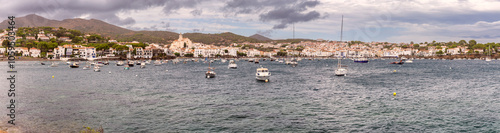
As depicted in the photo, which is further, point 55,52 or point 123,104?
point 55,52

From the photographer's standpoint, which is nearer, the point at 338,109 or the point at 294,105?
the point at 338,109

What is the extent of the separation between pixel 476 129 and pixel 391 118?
18.5 feet

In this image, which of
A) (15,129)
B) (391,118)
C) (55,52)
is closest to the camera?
(15,129)

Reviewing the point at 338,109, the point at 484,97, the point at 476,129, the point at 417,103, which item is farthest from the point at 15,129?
the point at 484,97

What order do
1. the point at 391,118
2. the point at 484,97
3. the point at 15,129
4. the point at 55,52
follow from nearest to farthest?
1. the point at 15,129
2. the point at 391,118
3. the point at 484,97
4. the point at 55,52

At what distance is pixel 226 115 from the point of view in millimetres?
26359

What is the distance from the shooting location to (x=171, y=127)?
73.7ft

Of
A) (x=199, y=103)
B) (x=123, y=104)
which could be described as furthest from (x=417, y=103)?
(x=123, y=104)

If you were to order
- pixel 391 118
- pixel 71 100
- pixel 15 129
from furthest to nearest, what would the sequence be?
pixel 71 100, pixel 391 118, pixel 15 129

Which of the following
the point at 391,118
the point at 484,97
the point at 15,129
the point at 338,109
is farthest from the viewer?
the point at 484,97

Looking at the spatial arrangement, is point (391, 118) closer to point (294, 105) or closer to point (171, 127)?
point (294, 105)

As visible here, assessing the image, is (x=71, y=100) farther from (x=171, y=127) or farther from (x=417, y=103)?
(x=417, y=103)

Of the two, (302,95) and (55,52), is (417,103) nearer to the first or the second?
(302,95)

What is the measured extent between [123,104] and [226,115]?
12299mm
